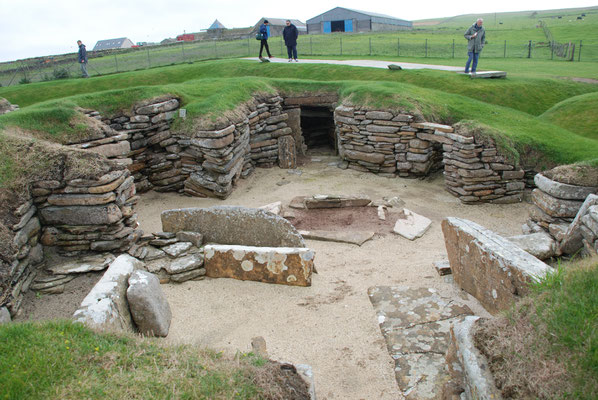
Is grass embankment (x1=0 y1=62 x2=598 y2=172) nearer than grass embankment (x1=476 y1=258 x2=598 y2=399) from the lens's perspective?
No

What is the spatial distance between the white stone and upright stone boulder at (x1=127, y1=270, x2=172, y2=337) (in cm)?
545

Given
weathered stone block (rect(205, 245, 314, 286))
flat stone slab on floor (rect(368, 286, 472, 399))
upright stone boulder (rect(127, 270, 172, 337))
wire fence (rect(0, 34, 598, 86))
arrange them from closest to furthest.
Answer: flat stone slab on floor (rect(368, 286, 472, 399)), upright stone boulder (rect(127, 270, 172, 337)), weathered stone block (rect(205, 245, 314, 286)), wire fence (rect(0, 34, 598, 86))

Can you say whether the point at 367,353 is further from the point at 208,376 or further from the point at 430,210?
the point at 430,210

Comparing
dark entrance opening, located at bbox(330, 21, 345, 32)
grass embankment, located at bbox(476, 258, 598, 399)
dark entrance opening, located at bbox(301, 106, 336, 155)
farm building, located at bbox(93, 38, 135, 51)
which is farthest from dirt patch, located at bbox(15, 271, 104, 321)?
farm building, located at bbox(93, 38, 135, 51)

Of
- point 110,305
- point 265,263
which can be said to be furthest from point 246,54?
point 110,305

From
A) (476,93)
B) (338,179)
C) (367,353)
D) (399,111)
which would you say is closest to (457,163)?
(399,111)

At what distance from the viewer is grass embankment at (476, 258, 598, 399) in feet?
8.81

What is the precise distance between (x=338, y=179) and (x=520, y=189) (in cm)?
507

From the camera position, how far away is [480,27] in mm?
14859

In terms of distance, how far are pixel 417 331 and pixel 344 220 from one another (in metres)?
4.71

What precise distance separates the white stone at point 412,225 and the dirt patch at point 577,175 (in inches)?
104

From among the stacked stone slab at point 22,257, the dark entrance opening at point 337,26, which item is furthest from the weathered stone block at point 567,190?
the dark entrance opening at point 337,26

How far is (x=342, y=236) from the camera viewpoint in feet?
28.3

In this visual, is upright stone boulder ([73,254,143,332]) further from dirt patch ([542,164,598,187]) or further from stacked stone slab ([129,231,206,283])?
dirt patch ([542,164,598,187])
